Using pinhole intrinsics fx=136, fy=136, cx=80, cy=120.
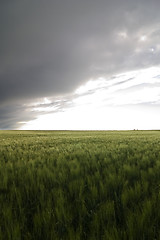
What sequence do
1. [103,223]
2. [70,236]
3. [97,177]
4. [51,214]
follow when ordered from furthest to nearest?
[97,177], [51,214], [103,223], [70,236]

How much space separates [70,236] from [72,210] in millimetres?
462

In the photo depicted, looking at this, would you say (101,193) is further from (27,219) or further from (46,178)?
(46,178)

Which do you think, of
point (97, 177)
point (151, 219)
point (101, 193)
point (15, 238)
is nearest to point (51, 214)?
point (15, 238)

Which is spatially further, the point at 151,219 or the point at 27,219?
the point at 27,219

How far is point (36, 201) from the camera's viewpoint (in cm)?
204

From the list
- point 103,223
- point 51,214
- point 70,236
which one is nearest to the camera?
point 70,236

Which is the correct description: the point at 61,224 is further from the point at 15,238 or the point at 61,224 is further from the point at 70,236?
the point at 15,238

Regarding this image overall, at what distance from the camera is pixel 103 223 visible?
146 centimetres

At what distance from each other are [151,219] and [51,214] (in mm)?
1127

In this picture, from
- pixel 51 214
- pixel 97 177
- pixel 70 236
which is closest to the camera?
pixel 70 236

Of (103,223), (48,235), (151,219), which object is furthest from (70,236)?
(151,219)

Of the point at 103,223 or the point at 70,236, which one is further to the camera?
the point at 103,223

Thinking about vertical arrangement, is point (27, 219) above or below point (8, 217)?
below

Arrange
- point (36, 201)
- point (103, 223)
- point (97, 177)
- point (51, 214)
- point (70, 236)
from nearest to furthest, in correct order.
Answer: point (70, 236), point (103, 223), point (51, 214), point (36, 201), point (97, 177)
